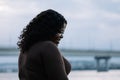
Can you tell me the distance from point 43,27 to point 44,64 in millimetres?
269

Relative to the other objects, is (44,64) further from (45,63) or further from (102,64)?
(102,64)

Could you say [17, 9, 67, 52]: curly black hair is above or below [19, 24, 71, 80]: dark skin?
above

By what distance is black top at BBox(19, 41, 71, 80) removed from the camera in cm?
297

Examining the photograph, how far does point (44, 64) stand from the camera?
9.86 feet

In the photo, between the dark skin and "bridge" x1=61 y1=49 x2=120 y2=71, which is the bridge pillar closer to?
"bridge" x1=61 y1=49 x2=120 y2=71

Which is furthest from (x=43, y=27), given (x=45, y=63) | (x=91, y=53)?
(x=91, y=53)

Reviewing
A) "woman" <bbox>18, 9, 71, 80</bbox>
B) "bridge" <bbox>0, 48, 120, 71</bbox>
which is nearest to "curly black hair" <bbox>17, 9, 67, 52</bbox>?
"woman" <bbox>18, 9, 71, 80</bbox>

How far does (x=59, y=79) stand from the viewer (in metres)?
2.97

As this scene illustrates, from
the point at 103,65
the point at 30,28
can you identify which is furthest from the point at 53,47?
the point at 103,65

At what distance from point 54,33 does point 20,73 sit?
0.39 meters

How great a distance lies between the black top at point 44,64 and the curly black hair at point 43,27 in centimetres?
6

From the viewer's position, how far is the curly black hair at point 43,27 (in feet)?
10.2

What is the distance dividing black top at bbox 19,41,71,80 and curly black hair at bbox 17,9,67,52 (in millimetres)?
60

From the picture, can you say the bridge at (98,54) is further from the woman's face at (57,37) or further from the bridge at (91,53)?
the woman's face at (57,37)
